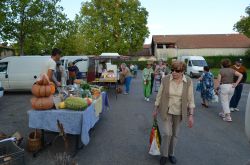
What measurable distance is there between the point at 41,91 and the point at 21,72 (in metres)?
10.4

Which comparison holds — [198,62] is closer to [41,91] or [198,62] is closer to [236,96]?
[236,96]

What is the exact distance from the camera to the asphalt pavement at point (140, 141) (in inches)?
219

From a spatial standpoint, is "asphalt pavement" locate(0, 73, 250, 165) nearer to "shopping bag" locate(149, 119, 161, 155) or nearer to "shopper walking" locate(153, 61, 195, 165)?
"shopping bag" locate(149, 119, 161, 155)

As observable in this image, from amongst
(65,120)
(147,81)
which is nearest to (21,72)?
(147,81)

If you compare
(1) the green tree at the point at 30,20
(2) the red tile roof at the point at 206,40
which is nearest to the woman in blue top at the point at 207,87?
(1) the green tree at the point at 30,20

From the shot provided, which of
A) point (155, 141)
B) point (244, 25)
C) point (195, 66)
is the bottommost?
point (155, 141)

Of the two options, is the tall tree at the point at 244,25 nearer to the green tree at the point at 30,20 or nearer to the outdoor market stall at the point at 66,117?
the green tree at the point at 30,20

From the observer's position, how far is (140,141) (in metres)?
6.74

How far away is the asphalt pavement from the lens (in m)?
5.56

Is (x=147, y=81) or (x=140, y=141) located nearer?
(x=140, y=141)

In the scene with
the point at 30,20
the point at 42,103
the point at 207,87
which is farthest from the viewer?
the point at 30,20

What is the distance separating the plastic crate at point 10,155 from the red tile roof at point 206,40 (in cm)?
5943

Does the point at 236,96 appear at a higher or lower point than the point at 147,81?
lower

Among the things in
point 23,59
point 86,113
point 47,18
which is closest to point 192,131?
point 86,113
